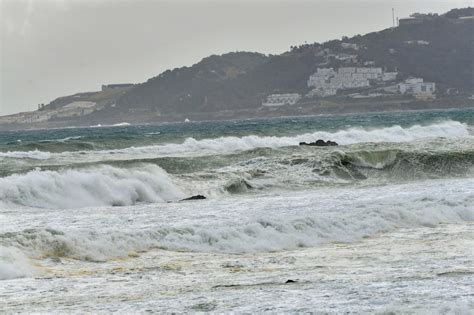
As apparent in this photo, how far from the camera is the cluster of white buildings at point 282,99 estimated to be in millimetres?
154750

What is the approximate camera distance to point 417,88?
153m

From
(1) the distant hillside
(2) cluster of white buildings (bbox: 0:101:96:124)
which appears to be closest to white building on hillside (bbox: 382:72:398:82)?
(1) the distant hillside

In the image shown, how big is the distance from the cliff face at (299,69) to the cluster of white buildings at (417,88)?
3.97 meters

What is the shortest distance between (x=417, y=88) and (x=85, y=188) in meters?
138

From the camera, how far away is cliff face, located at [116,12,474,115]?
164m

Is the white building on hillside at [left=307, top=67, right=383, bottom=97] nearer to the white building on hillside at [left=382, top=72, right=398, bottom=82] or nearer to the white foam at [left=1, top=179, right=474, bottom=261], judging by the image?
the white building on hillside at [left=382, top=72, right=398, bottom=82]

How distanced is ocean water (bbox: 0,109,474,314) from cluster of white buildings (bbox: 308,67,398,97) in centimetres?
13589

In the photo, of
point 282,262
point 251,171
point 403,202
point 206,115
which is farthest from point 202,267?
point 206,115

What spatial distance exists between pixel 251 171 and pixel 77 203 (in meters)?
6.58

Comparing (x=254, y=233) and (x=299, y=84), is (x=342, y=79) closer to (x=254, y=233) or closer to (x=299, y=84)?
(x=299, y=84)

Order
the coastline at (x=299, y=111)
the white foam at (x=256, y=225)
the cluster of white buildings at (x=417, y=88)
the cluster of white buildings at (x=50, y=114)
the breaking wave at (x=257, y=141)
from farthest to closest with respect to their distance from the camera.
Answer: the cluster of white buildings at (x=50, y=114) → the cluster of white buildings at (x=417, y=88) → the coastline at (x=299, y=111) → the breaking wave at (x=257, y=141) → the white foam at (x=256, y=225)

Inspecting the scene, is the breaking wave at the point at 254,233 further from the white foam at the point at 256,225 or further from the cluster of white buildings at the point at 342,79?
the cluster of white buildings at the point at 342,79

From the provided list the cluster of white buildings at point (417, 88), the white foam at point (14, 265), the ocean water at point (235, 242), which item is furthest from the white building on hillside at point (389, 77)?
the white foam at point (14, 265)

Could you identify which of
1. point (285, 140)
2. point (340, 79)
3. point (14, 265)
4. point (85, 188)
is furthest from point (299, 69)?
point (14, 265)
